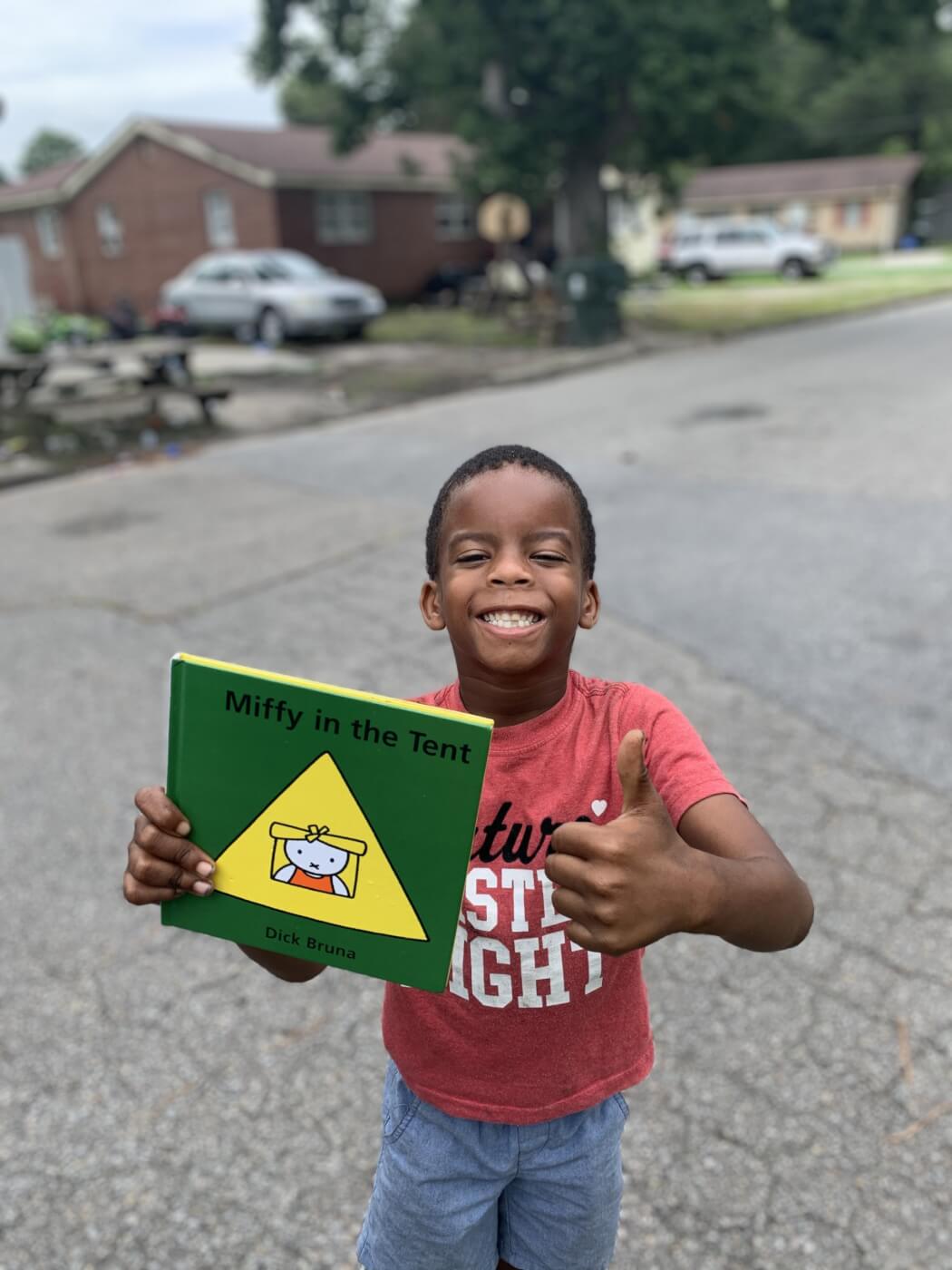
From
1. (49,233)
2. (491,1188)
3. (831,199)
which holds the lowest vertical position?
(491,1188)

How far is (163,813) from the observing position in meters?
1.21

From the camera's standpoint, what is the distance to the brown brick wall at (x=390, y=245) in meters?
24.9

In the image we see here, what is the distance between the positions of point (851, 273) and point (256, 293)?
21842 millimetres

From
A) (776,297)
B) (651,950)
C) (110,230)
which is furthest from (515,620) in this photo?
(110,230)

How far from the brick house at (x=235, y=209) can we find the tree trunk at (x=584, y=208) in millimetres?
5597

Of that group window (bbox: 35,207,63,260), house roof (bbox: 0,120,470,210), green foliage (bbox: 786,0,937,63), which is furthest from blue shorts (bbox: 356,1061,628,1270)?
window (bbox: 35,207,63,260)

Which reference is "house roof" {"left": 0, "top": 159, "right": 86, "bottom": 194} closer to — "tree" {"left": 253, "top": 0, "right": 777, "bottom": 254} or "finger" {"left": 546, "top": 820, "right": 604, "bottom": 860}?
"tree" {"left": 253, "top": 0, "right": 777, "bottom": 254}

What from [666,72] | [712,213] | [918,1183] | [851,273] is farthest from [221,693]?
[712,213]

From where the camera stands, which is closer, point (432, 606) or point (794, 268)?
point (432, 606)

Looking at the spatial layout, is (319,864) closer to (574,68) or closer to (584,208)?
(574,68)

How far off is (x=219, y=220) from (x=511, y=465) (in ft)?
90.0

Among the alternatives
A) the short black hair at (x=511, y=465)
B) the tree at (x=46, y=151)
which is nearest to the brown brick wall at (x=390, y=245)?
the short black hair at (x=511, y=465)

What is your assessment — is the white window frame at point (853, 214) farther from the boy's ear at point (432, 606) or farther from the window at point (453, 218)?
the boy's ear at point (432, 606)

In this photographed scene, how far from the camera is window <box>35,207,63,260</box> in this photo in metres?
30.9
